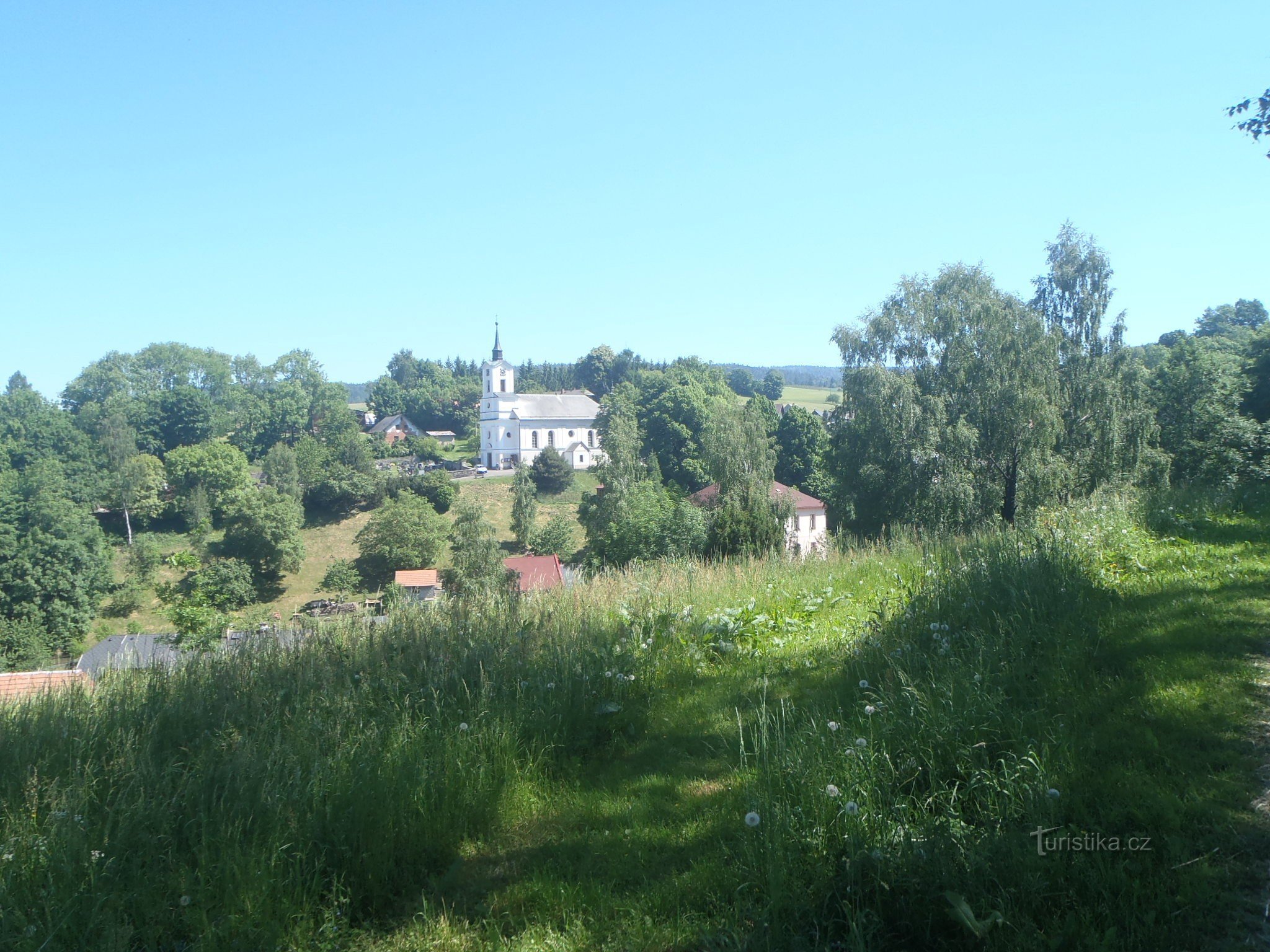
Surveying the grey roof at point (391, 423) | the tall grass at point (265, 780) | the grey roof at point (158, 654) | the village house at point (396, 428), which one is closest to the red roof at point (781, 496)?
the grey roof at point (158, 654)

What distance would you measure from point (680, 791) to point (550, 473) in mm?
78668

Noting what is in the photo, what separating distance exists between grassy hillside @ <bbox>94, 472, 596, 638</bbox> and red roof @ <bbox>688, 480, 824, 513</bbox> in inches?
585

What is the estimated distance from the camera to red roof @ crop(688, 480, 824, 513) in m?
44.6

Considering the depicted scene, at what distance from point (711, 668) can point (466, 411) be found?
129 meters

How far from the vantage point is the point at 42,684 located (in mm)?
6254

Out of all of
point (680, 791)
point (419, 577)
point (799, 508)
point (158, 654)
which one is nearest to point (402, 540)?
point (419, 577)

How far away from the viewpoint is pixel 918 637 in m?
5.45

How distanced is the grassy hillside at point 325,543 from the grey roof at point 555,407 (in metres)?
18.2

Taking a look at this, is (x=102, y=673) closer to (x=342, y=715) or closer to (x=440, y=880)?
(x=342, y=715)

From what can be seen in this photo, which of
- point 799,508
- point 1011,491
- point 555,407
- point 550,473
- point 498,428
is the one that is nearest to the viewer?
point 1011,491

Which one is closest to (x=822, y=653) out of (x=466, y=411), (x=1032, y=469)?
(x=1032, y=469)

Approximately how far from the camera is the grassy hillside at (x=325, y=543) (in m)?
50.7

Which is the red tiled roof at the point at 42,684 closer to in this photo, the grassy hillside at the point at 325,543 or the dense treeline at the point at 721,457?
the dense treeline at the point at 721,457

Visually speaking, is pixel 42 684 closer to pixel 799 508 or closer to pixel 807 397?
pixel 799 508
